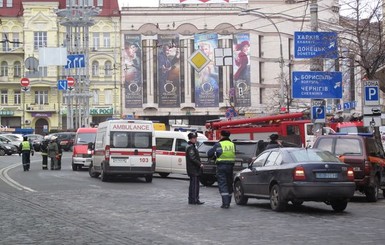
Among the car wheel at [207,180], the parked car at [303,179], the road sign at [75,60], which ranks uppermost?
the road sign at [75,60]

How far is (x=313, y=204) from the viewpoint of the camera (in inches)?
724

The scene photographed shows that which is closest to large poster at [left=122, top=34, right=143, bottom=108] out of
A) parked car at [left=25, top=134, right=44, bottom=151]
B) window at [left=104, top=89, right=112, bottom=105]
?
window at [left=104, top=89, right=112, bottom=105]

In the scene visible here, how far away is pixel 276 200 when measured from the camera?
16.0 m

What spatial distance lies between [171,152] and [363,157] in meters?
13.1

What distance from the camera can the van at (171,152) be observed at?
3058 centimetres

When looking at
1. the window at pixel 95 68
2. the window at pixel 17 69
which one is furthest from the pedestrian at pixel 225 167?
the window at pixel 17 69

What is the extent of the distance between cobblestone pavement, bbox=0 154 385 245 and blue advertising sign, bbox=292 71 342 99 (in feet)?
19.0

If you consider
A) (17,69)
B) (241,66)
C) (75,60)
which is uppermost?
(17,69)

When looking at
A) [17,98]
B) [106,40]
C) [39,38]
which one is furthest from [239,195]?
[17,98]

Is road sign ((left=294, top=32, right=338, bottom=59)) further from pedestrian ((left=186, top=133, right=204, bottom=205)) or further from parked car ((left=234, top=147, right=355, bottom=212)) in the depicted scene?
parked car ((left=234, top=147, right=355, bottom=212))

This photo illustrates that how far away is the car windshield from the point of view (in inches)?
627

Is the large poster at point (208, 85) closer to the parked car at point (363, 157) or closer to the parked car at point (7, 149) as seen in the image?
the parked car at point (7, 149)

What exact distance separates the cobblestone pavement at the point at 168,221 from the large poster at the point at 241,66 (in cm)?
6166

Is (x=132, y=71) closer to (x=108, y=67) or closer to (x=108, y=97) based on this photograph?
(x=108, y=67)
